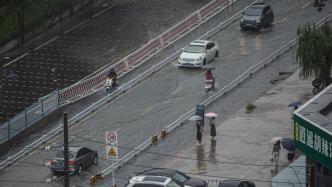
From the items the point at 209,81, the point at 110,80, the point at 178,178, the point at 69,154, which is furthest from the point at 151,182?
the point at 110,80

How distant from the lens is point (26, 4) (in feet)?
261

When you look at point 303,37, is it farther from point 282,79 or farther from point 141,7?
point 141,7

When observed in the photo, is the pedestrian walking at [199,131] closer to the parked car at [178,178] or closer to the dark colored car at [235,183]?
the parked car at [178,178]

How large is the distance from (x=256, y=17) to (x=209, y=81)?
13.0m

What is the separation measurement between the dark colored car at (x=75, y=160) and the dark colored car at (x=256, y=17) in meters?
25.9

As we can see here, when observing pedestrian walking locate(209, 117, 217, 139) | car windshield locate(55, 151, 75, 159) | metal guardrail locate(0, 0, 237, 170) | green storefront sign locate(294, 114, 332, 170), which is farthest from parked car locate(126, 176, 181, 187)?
pedestrian walking locate(209, 117, 217, 139)

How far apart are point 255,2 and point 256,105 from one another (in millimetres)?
21979

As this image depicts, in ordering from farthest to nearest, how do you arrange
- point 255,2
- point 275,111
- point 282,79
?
point 255,2
point 282,79
point 275,111

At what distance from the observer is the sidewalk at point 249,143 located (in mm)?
53250

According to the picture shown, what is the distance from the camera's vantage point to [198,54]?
71875 millimetres

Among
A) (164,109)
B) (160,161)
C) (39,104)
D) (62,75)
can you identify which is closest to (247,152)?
(160,161)

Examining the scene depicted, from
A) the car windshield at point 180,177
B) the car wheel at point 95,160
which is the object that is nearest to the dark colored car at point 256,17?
the car wheel at point 95,160

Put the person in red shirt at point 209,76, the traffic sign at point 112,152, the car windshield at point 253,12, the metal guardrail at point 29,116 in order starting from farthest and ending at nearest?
the car windshield at point 253,12 < the person in red shirt at point 209,76 < the metal guardrail at point 29,116 < the traffic sign at point 112,152

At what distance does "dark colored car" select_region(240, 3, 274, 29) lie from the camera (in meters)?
77.9
